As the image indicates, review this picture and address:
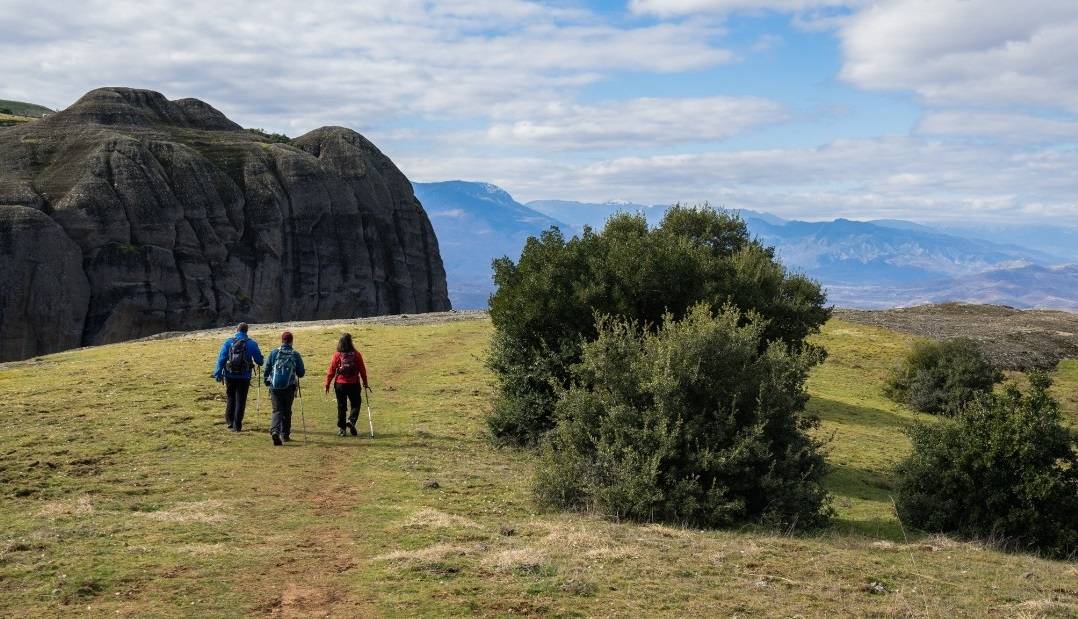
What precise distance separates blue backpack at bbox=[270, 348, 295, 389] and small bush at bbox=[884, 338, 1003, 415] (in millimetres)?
31319

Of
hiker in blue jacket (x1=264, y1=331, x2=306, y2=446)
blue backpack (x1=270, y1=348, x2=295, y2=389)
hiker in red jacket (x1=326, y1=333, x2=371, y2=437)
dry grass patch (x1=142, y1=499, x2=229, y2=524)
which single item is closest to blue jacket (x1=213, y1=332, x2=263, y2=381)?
hiker in blue jacket (x1=264, y1=331, x2=306, y2=446)

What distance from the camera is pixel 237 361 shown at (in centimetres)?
2230

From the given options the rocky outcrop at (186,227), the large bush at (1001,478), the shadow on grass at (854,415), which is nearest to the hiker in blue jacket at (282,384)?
the large bush at (1001,478)

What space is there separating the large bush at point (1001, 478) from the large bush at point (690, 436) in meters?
2.65

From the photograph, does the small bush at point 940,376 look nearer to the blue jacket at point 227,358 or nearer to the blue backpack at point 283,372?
the blue backpack at point 283,372

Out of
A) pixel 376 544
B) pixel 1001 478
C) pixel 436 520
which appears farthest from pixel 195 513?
pixel 1001 478

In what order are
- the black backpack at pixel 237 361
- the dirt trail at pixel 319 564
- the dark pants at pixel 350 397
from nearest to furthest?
the dirt trail at pixel 319 564 < the black backpack at pixel 237 361 < the dark pants at pixel 350 397

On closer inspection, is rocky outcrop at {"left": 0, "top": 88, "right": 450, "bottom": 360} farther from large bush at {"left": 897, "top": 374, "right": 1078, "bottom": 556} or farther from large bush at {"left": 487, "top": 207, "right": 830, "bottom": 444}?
large bush at {"left": 897, "top": 374, "right": 1078, "bottom": 556}

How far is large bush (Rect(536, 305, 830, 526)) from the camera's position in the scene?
16078mm

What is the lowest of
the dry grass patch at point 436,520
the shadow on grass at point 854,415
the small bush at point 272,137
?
the shadow on grass at point 854,415

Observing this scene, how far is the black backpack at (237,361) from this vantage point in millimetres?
22281

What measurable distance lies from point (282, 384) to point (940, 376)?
3428 cm

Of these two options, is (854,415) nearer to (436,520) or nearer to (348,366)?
(348,366)

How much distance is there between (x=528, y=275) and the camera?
25266mm
